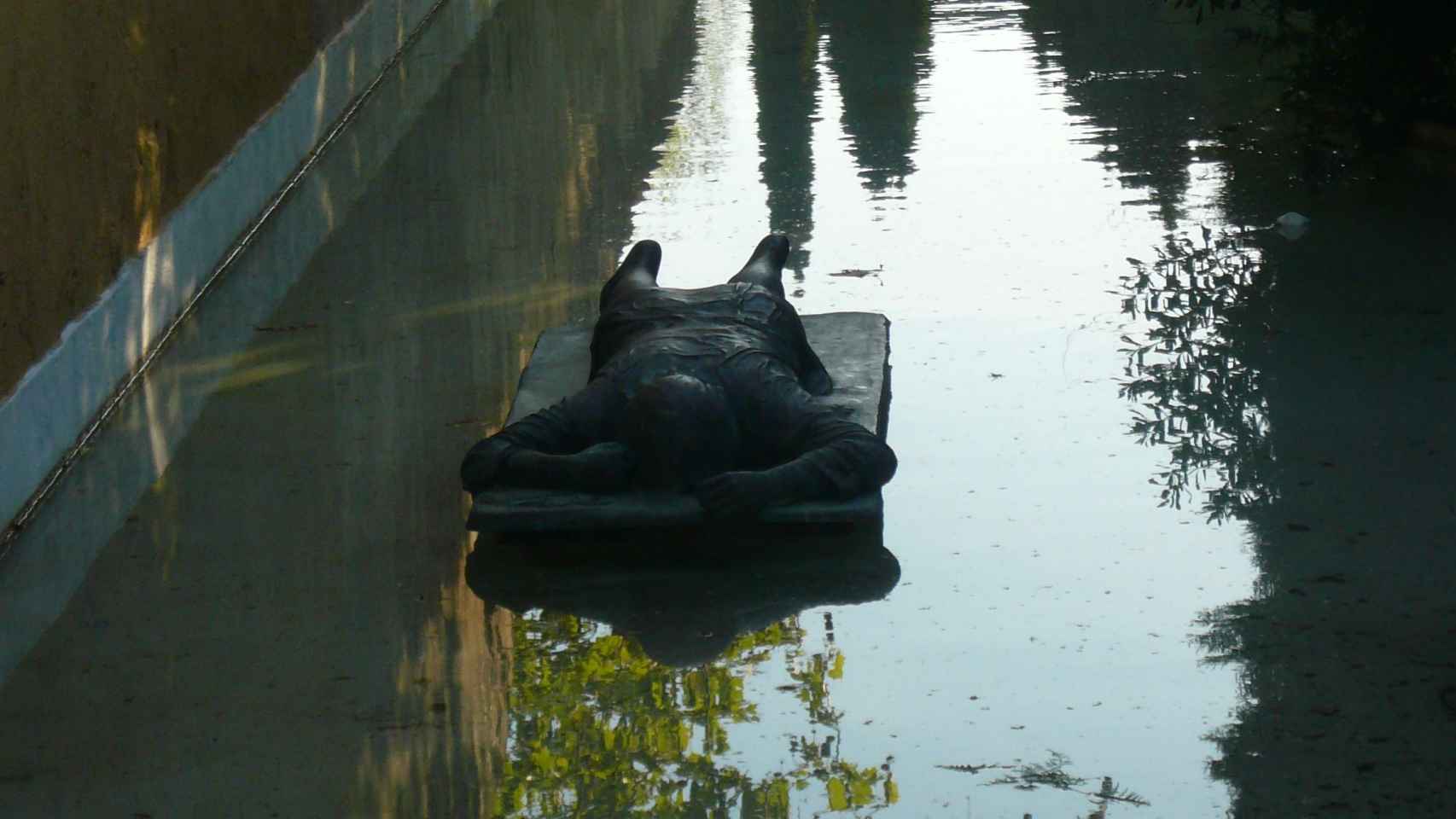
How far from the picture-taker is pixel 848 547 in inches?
190

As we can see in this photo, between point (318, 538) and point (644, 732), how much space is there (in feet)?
4.65

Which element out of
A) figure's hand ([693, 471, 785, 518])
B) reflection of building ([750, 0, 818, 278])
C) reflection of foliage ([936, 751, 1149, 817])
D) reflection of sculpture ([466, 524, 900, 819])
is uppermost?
reflection of building ([750, 0, 818, 278])

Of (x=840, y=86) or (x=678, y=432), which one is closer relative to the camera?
(x=678, y=432)

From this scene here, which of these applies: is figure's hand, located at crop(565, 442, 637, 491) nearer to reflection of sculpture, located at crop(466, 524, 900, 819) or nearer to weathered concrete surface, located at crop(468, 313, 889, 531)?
weathered concrete surface, located at crop(468, 313, 889, 531)

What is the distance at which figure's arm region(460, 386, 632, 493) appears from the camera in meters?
4.82

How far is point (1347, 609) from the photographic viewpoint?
4371 mm

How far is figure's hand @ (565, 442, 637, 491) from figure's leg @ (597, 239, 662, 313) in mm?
1143

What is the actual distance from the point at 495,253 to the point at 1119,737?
4532mm

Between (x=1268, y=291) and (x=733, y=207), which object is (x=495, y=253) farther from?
(x=1268, y=291)

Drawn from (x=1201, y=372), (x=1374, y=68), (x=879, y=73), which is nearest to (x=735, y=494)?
(x=1201, y=372)

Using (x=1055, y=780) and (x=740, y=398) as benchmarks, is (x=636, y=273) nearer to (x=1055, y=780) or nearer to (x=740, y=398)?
(x=740, y=398)

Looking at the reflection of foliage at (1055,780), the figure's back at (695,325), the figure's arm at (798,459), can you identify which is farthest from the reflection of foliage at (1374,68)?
the reflection of foliage at (1055,780)

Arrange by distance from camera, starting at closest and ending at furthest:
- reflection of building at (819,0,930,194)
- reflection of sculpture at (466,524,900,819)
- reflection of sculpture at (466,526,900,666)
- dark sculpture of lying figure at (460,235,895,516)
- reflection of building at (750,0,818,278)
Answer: reflection of sculpture at (466,524,900,819), reflection of sculpture at (466,526,900,666), dark sculpture of lying figure at (460,235,895,516), reflection of building at (750,0,818,278), reflection of building at (819,0,930,194)

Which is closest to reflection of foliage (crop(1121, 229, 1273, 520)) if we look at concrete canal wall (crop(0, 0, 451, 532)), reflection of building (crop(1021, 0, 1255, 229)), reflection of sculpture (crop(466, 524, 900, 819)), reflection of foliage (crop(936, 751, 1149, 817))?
reflection of building (crop(1021, 0, 1255, 229))
